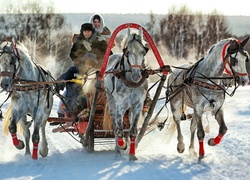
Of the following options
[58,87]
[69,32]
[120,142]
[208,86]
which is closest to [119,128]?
[120,142]

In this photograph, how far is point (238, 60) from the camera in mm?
7512

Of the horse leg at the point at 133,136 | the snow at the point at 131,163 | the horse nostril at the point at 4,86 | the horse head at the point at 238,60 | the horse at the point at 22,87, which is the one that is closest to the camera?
the snow at the point at 131,163

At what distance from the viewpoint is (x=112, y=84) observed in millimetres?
8039

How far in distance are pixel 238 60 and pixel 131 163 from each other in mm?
2172

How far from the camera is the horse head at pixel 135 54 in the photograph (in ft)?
23.9

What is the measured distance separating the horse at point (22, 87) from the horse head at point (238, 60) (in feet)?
9.33

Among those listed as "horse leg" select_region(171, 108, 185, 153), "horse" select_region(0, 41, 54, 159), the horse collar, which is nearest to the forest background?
"horse leg" select_region(171, 108, 185, 153)

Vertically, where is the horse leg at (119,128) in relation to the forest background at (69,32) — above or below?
below

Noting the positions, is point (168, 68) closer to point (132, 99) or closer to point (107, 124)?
point (132, 99)

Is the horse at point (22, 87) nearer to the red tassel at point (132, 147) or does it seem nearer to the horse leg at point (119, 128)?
the horse leg at point (119, 128)

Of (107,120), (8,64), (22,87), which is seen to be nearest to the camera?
(8,64)

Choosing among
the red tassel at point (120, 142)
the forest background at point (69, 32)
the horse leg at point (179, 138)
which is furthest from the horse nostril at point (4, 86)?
the forest background at point (69, 32)

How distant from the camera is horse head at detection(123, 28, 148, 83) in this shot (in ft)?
23.9

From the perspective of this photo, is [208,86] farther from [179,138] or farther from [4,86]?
[4,86]
